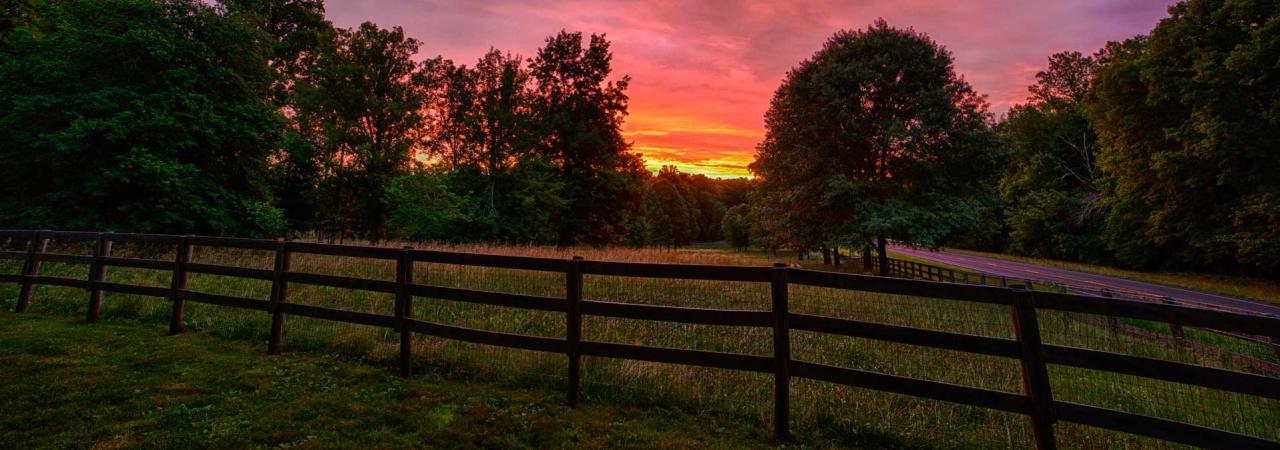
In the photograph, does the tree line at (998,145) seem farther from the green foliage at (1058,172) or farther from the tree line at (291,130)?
the tree line at (291,130)

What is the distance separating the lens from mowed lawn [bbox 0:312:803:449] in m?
3.85

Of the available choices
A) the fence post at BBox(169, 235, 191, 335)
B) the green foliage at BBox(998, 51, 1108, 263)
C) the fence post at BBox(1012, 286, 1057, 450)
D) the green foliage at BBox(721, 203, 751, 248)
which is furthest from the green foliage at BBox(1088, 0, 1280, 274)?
the green foliage at BBox(721, 203, 751, 248)

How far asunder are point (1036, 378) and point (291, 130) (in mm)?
33821

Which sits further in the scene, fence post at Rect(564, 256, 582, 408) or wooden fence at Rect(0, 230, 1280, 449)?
fence post at Rect(564, 256, 582, 408)

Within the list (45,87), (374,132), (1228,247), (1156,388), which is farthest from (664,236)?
(1156,388)

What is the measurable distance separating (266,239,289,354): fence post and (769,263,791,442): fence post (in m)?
6.52

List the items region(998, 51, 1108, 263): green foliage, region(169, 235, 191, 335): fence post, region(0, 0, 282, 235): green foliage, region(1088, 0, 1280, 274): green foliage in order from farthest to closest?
region(998, 51, 1108, 263): green foliage < region(1088, 0, 1280, 274): green foliage < region(0, 0, 282, 235): green foliage < region(169, 235, 191, 335): fence post

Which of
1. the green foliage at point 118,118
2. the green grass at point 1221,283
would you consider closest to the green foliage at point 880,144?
the green grass at point 1221,283

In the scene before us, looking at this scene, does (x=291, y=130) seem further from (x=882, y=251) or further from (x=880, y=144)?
(x=882, y=251)

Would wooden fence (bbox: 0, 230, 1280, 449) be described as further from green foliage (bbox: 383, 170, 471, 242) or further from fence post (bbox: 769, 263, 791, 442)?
green foliage (bbox: 383, 170, 471, 242)

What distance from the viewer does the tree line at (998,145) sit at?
19.8m

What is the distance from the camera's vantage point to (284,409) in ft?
14.6

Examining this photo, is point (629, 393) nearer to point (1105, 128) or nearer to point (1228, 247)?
point (1228, 247)

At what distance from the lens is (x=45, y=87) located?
54.9ft
